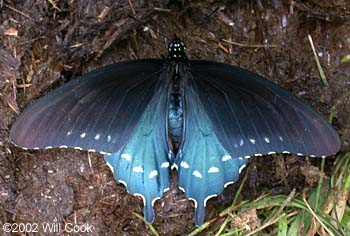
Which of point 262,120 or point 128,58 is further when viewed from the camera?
point 128,58

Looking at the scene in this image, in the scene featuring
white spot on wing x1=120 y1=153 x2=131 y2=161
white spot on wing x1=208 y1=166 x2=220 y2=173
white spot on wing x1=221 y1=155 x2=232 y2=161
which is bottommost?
white spot on wing x1=208 y1=166 x2=220 y2=173

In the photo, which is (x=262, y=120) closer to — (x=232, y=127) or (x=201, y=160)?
(x=232, y=127)

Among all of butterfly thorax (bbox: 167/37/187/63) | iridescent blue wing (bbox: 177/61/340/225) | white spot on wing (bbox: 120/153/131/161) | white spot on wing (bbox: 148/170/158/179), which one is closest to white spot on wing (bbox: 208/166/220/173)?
iridescent blue wing (bbox: 177/61/340/225)

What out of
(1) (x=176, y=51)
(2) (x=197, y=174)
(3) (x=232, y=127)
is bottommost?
(2) (x=197, y=174)

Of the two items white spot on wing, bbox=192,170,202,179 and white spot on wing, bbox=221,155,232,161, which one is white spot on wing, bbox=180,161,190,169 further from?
white spot on wing, bbox=221,155,232,161

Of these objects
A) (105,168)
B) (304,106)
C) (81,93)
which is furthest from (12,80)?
(304,106)

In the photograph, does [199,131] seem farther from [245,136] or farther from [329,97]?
[329,97]

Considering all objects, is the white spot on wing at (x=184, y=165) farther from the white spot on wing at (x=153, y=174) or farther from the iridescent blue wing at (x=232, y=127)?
the white spot on wing at (x=153, y=174)

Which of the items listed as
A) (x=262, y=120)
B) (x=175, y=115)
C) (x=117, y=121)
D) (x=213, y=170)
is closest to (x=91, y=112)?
(x=117, y=121)
